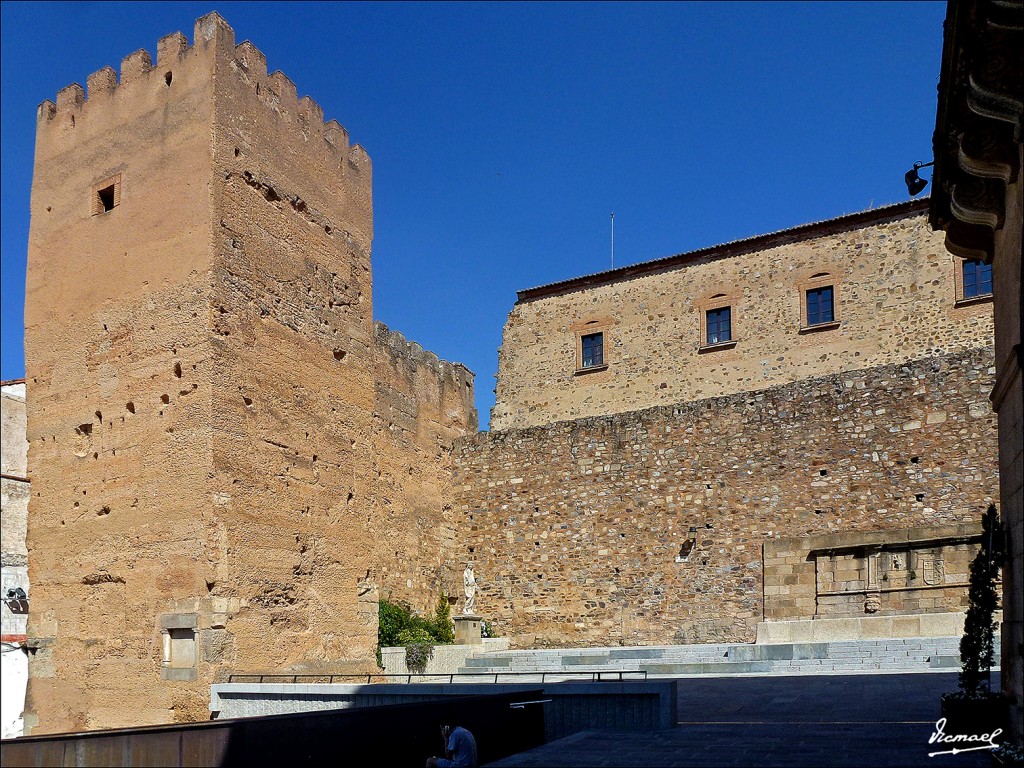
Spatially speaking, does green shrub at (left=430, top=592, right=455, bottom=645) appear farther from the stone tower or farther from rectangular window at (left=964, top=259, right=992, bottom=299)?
rectangular window at (left=964, top=259, right=992, bottom=299)

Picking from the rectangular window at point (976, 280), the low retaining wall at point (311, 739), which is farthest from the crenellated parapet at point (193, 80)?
the rectangular window at point (976, 280)

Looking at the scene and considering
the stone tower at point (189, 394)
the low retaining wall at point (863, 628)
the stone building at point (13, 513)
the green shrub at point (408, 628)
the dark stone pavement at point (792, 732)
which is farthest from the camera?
the stone building at point (13, 513)

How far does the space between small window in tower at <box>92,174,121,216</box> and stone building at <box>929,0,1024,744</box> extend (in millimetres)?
10502

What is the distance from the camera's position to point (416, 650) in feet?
52.9

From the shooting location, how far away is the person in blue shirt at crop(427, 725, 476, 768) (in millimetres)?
7445

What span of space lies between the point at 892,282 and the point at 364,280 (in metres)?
11.4

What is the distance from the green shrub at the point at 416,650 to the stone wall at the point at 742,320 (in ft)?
29.1

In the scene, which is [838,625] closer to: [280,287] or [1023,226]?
[280,287]

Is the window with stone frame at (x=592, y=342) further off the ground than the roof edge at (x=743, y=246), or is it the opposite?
the roof edge at (x=743, y=246)

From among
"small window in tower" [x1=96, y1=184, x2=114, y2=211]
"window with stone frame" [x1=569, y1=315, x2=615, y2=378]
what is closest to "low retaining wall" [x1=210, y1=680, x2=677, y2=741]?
"small window in tower" [x1=96, y1=184, x2=114, y2=211]

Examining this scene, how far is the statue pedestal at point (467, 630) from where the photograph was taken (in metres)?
18.5

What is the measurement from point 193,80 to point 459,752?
9794 mm

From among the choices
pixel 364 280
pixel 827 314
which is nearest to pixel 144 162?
pixel 364 280

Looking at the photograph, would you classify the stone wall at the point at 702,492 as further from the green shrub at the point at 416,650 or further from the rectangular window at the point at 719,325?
the rectangular window at the point at 719,325
